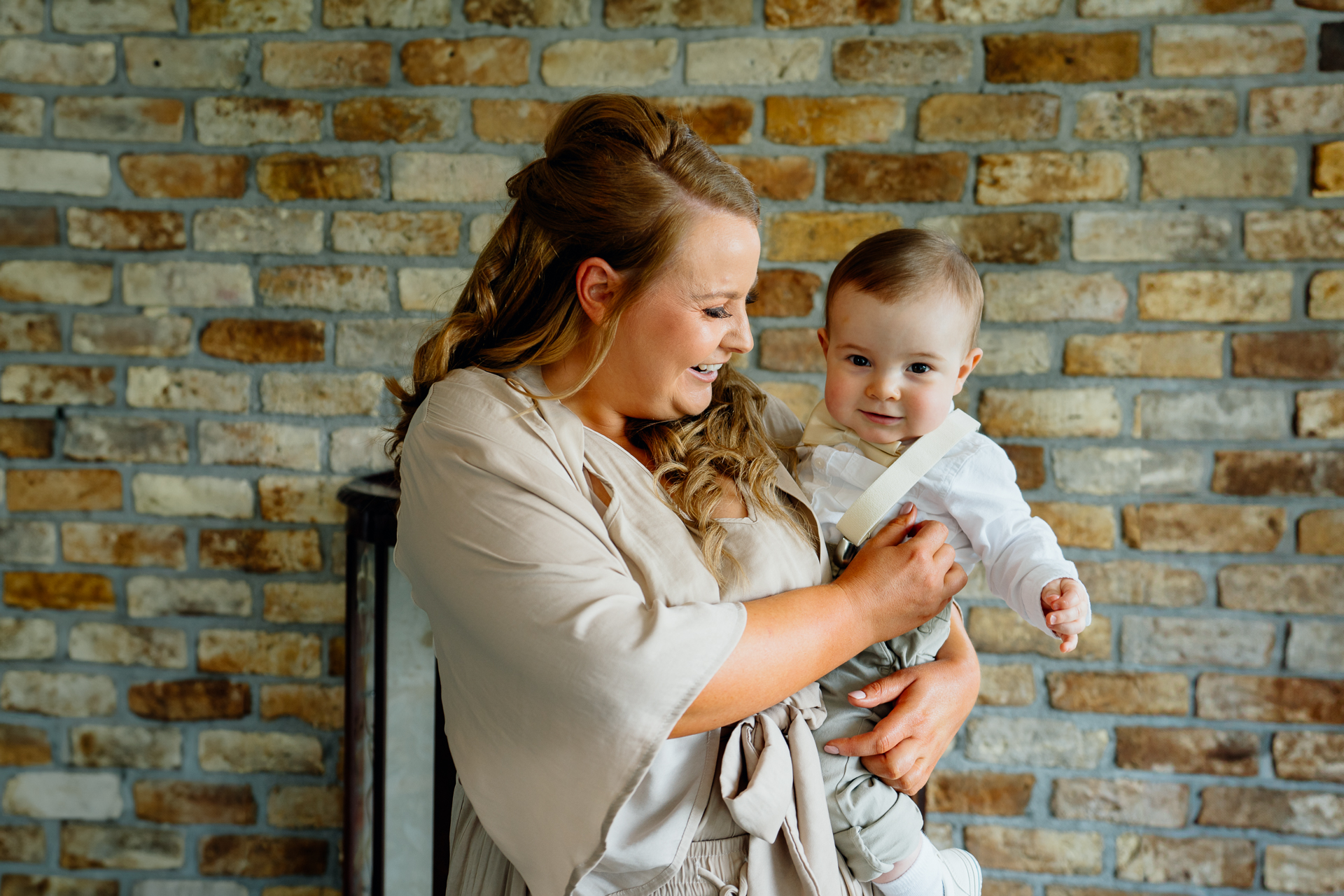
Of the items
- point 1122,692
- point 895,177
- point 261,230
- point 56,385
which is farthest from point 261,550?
point 1122,692

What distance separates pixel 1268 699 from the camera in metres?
1.60

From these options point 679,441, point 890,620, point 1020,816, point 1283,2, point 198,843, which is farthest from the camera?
point 198,843

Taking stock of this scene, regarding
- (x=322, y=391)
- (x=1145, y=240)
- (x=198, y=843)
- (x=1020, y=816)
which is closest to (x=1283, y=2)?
(x=1145, y=240)

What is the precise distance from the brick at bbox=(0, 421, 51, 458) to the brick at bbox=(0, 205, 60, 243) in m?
0.37

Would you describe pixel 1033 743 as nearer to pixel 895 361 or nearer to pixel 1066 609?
pixel 1066 609

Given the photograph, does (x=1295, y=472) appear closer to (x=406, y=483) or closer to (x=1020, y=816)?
(x=1020, y=816)

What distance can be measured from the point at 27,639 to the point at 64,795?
0.35m

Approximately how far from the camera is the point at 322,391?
1.73 meters

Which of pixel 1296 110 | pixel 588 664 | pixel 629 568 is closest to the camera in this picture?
pixel 588 664

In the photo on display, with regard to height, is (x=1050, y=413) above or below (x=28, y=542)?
above

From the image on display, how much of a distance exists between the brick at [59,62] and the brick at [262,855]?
63.8 inches

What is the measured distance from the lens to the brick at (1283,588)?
1.58 metres

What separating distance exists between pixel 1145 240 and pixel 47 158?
2192 mm

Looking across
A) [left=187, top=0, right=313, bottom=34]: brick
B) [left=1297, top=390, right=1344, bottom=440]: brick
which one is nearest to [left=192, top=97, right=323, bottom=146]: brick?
[left=187, top=0, right=313, bottom=34]: brick
